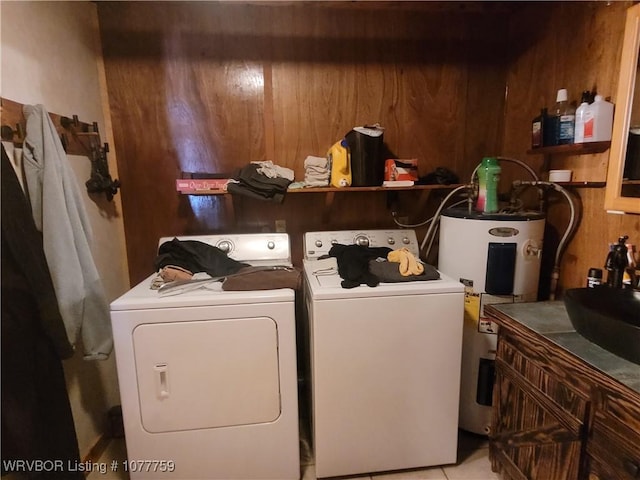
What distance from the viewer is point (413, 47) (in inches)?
82.2

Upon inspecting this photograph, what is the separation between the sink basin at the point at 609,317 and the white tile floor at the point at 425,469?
0.95 metres

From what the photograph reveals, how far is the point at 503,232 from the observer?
A: 5.31 feet

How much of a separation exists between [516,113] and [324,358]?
1.80 metres

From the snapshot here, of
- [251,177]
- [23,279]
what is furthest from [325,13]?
[23,279]

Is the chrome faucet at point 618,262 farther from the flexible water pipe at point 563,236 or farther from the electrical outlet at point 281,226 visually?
the electrical outlet at point 281,226

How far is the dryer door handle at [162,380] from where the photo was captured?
140 cm

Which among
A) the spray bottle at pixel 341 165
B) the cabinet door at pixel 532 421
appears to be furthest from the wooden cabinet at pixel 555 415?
the spray bottle at pixel 341 165

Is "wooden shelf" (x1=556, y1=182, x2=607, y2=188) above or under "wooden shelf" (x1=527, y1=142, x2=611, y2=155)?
under

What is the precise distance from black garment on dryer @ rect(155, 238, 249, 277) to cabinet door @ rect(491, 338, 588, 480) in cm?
126

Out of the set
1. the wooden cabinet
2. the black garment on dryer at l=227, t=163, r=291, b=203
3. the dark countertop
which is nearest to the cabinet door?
the wooden cabinet

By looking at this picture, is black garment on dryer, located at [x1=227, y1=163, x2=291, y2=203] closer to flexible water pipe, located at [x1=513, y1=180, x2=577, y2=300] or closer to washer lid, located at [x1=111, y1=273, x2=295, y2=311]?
washer lid, located at [x1=111, y1=273, x2=295, y2=311]

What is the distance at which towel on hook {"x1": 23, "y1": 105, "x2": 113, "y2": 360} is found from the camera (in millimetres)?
1282

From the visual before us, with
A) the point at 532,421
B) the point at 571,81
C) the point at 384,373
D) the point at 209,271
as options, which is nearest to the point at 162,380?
the point at 209,271

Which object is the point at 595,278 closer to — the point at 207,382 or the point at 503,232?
the point at 503,232
